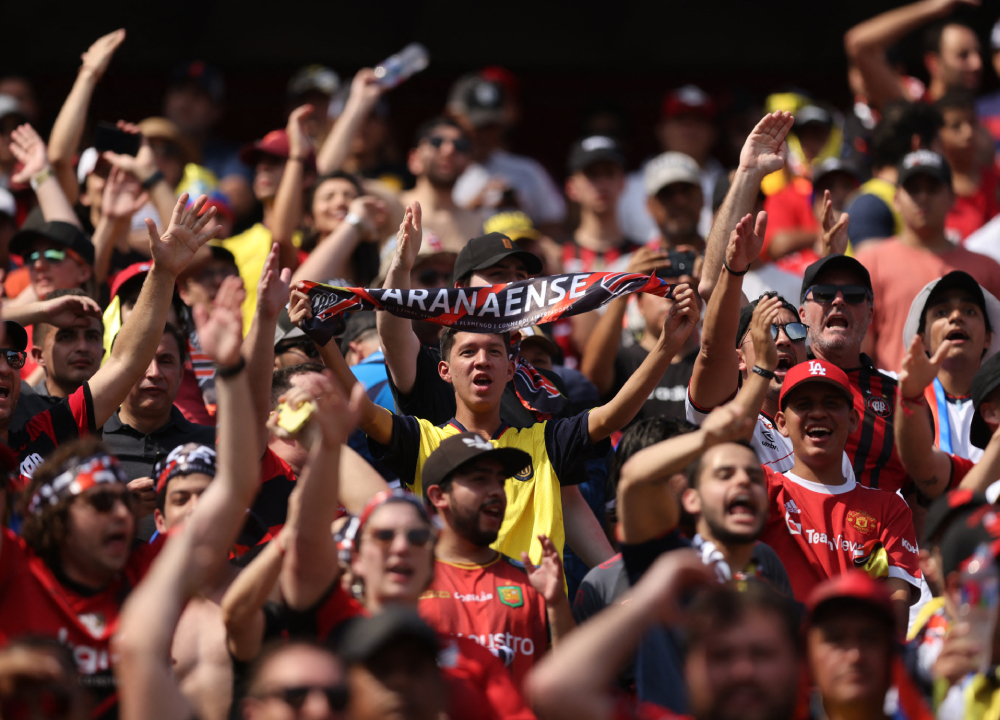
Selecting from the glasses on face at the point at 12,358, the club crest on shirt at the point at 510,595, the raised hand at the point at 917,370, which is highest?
the glasses on face at the point at 12,358

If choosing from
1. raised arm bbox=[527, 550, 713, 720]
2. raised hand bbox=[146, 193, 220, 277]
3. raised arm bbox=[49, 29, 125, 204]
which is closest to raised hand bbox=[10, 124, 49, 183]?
raised arm bbox=[49, 29, 125, 204]

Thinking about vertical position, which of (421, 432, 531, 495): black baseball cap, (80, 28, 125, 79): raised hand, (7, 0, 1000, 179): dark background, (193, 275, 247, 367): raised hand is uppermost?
(7, 0, 1000, 179): dark background

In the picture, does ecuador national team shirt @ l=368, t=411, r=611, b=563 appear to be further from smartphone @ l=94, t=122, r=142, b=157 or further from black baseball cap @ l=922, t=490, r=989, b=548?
smartphone @ l=94, t=122, r=142, b=157

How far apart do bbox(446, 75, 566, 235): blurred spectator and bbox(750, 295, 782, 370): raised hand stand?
4894mm

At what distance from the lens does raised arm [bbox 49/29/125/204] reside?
793cm

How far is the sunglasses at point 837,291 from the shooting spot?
19.7 feet

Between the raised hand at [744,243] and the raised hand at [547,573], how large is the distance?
1480 millimetres

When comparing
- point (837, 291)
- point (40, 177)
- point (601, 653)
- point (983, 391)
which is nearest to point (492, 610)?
point (601, 653)

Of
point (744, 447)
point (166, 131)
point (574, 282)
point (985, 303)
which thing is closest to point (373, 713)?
point (744, 447)

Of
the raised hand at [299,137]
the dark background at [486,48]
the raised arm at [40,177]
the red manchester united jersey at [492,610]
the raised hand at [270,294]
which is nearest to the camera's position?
the red manchester united jersey at [492,610]

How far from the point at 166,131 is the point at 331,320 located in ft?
14.4

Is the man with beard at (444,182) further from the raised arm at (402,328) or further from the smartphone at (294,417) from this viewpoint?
the smartphone at (294,417)

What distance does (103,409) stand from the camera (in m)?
5.50

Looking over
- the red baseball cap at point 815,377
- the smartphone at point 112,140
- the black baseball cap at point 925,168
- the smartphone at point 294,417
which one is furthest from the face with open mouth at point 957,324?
the smartphone at point 112,140
